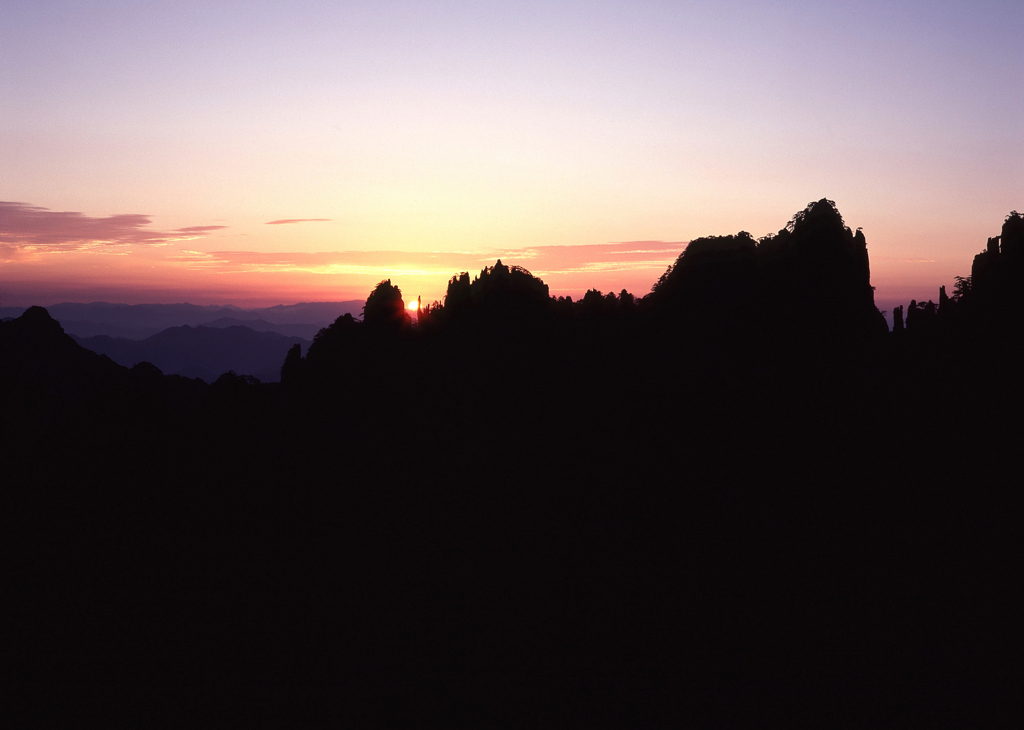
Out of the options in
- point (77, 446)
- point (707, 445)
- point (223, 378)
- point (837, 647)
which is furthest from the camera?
point (223, 378)

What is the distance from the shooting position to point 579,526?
896 inches

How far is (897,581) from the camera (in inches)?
835

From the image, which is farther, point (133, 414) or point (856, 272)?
point (133, 414)

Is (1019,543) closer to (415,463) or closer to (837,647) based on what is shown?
(837,647)

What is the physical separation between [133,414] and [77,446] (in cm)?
257

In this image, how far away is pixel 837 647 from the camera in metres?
20.6

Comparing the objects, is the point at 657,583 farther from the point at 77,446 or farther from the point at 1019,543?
the point at 77,446

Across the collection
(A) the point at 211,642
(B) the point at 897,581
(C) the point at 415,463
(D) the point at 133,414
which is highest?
(D) the point at 133,414

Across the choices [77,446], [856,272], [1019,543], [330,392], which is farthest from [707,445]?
[77,446]

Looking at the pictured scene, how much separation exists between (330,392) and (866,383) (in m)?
20.4

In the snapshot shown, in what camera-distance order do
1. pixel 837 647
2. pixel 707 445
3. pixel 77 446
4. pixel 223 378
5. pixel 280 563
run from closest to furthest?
1. pixel 837 647
2. pixel 707 445
3. pixel 280 563
4. pixel 77 446
5. pixel 223 378

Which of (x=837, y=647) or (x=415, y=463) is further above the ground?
(x=415, y=463)

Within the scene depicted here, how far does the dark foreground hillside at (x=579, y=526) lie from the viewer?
2088 centimetres

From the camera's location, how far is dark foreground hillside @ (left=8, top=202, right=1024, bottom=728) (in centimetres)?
2088
